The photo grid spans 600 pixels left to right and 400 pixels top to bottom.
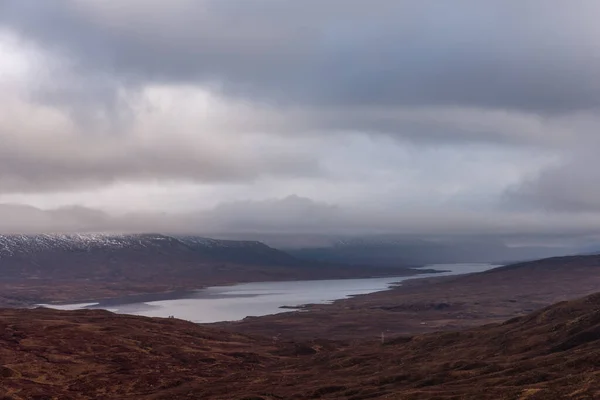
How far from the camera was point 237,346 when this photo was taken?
18200 centimetres

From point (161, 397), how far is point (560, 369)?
6410 cm

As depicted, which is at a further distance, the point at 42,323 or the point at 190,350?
the point at 42,323

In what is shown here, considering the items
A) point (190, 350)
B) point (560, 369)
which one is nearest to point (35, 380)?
point (190, 350)

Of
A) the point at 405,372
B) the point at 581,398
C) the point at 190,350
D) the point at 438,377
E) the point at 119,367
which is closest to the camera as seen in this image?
the point at 581,398

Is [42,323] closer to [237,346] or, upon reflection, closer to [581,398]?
[237,346]

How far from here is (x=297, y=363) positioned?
488 ft

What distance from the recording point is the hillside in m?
85.5

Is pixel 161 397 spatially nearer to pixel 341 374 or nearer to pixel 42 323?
pixel 341 374

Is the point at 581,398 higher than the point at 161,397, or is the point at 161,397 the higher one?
the point at 581,398

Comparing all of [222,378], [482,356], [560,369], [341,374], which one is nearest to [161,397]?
[222,378]

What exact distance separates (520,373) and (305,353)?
293 ft

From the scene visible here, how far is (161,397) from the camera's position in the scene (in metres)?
116

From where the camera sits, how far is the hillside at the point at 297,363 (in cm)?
8547

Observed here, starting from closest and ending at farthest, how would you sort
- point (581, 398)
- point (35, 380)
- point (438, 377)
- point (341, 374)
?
point (581, 398) < point (438, 377) < point (341, 374) < point (35, 380)
